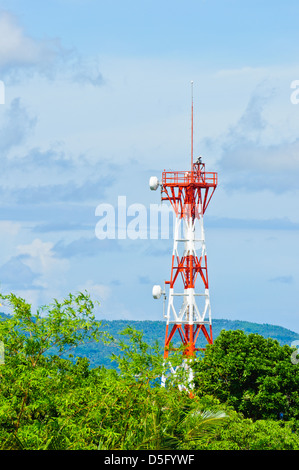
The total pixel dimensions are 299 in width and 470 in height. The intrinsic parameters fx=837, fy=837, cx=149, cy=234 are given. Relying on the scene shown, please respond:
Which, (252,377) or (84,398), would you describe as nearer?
(84,398)

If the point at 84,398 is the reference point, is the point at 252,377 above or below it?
above

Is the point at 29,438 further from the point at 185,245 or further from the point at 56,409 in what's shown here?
the point at 185,245

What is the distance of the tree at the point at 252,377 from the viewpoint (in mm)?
46594

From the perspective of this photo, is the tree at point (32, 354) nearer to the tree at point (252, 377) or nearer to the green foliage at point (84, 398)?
the green foliage at point (84, 398)

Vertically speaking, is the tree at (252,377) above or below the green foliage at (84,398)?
above

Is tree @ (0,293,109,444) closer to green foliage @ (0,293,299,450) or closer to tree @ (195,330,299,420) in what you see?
green foliage @ (0,293,299,450)

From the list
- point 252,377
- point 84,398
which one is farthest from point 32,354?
point 252,377

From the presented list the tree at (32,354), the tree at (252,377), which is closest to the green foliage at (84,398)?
the tree at (32,354)

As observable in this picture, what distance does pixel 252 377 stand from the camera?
158 feet

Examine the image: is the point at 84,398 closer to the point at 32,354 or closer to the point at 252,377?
the point at 32,354

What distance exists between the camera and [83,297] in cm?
2928

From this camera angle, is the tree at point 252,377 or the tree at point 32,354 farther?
the tree at point 252,377

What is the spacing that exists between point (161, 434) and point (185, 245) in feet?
114
